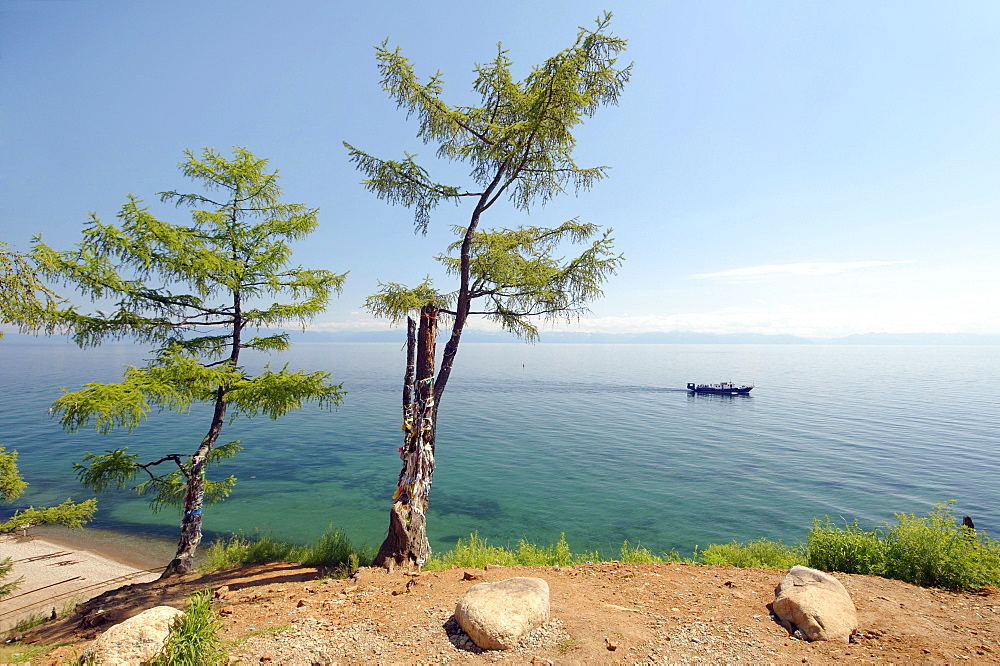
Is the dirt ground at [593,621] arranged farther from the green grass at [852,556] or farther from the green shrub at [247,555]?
the green shrub at [247,555]

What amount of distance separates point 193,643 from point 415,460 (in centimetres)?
492

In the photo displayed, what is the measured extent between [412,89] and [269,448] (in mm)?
35455

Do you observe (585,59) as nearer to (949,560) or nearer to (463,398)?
(949,560)

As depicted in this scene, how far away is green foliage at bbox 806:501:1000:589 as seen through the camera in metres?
7.75

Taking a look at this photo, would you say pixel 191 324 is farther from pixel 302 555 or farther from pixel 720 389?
pixel 720 389

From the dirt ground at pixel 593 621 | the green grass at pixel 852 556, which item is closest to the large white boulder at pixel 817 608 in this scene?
the dirt ground at pixel 593 621

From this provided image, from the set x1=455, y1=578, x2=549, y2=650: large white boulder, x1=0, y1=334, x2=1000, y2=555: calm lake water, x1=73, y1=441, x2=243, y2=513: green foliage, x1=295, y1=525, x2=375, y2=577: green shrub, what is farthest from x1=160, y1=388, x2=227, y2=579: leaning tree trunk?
x1=0, y1=334, x2=1000, y2=555: calm lake water

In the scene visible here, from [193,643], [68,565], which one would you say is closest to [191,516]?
[193,643]

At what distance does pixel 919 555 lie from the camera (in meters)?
8.23

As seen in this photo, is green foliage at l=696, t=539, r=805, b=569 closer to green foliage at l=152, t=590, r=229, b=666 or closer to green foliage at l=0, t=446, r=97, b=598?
green foliage at l=152, t=590, r=229, b=666

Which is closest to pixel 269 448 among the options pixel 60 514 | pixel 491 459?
pixel 491 459

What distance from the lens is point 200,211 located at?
31.2 ft

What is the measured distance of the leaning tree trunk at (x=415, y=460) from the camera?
9156 millimetres

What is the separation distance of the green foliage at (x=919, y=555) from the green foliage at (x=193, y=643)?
37.3ft
